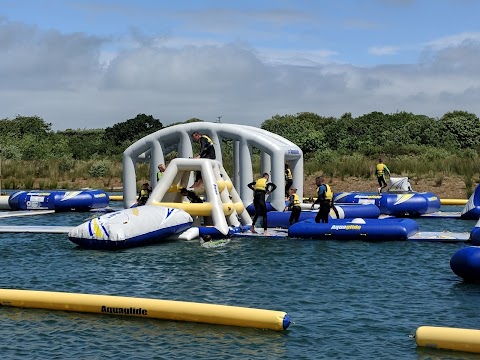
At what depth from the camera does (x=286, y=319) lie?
12.4 meters

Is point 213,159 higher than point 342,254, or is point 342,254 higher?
point 213,159

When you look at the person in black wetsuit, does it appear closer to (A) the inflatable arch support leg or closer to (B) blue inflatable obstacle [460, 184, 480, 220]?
(A) the inflatable arch support leg

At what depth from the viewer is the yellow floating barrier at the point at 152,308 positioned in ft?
40.8

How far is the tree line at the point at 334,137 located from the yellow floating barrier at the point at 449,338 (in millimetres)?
36162

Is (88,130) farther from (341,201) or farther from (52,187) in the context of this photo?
(341,201)

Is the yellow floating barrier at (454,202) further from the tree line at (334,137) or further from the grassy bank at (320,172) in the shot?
the tree line at (334,137)

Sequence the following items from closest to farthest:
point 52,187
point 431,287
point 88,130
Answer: point 431,287, point 52,187, point 88,130

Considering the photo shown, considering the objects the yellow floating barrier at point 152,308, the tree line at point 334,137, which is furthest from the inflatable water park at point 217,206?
the tree line at point 334,137

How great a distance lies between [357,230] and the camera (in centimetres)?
2203

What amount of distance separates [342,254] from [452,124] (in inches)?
1746

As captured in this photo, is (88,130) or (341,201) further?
(88,130)

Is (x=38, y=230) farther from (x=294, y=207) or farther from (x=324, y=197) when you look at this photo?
(x=324, y=197)

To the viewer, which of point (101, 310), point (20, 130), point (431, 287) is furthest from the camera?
point (20, 130)

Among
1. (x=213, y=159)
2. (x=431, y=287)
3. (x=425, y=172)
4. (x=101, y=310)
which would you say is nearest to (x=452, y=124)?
(x=425, y=172)
